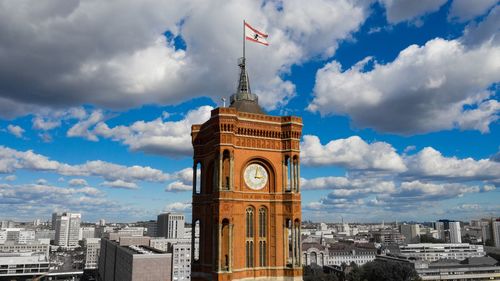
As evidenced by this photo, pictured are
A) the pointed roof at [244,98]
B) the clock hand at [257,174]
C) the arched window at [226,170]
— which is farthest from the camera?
the pointed roof at [244,98]

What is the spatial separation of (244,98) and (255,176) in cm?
657

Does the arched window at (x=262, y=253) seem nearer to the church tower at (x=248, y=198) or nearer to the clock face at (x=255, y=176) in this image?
the church tower at (x=248, y=198)

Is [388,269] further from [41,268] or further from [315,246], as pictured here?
[41,268]

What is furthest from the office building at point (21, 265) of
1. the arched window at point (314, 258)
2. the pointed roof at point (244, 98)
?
the pointed roof at point (244, 98)

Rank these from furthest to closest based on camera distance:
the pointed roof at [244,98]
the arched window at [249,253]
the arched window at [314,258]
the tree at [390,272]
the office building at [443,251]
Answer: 1. the office building at [443,251]
2. the arched window at [314,258]
3. the tree at [390,272]
4. the pointed roof at [244,98]
5. the arched window at [249,253]

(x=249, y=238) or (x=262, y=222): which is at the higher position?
(x=262, y=222)

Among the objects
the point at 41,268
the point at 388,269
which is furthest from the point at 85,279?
the point at 388,269

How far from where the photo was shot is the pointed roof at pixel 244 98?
32.7 m

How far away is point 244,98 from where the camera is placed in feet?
110

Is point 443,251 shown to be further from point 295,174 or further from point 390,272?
point 295,174

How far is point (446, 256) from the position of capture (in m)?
189

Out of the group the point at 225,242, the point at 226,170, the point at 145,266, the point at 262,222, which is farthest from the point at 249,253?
the point at 145,266

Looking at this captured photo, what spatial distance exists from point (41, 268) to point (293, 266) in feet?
510

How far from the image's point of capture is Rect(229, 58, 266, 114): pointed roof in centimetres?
3272
